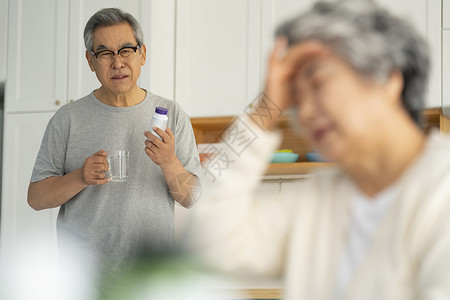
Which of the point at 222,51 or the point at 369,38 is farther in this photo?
the point at 222,51

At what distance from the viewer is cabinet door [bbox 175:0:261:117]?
2.93m

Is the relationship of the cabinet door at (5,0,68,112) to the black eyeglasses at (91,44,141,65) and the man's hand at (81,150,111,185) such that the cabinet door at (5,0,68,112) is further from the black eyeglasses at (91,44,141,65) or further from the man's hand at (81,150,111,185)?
the man's hand at (81,150,111,185)

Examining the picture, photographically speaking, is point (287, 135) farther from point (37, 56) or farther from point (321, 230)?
point (321, 230)

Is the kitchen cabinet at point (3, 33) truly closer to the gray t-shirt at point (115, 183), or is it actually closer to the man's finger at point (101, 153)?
the gray t-shirt at point (115, 183)

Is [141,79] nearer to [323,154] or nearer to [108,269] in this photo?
[108,269]

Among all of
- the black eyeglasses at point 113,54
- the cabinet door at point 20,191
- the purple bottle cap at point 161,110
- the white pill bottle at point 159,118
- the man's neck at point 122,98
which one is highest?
the black eyeglasses at point 113,54

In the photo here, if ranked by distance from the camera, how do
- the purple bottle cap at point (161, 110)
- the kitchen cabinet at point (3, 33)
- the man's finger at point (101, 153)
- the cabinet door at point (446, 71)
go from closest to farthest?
the purple bottle cap at point (161, 110)
the man's finger at point (101, 153)
the cabinet door at point (446, 71)
the kitchen cabinet at point (3, 33)

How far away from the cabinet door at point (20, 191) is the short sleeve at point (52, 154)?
4.13 feet

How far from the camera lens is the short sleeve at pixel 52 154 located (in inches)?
70.0

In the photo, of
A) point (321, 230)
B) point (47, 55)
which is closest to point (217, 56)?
point (47, 55)

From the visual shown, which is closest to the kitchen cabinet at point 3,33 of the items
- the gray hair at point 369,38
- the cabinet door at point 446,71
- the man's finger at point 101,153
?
the man's finger at point 101,153

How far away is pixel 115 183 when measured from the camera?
1.76 m

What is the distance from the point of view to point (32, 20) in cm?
312

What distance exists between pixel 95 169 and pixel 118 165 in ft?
0.38
